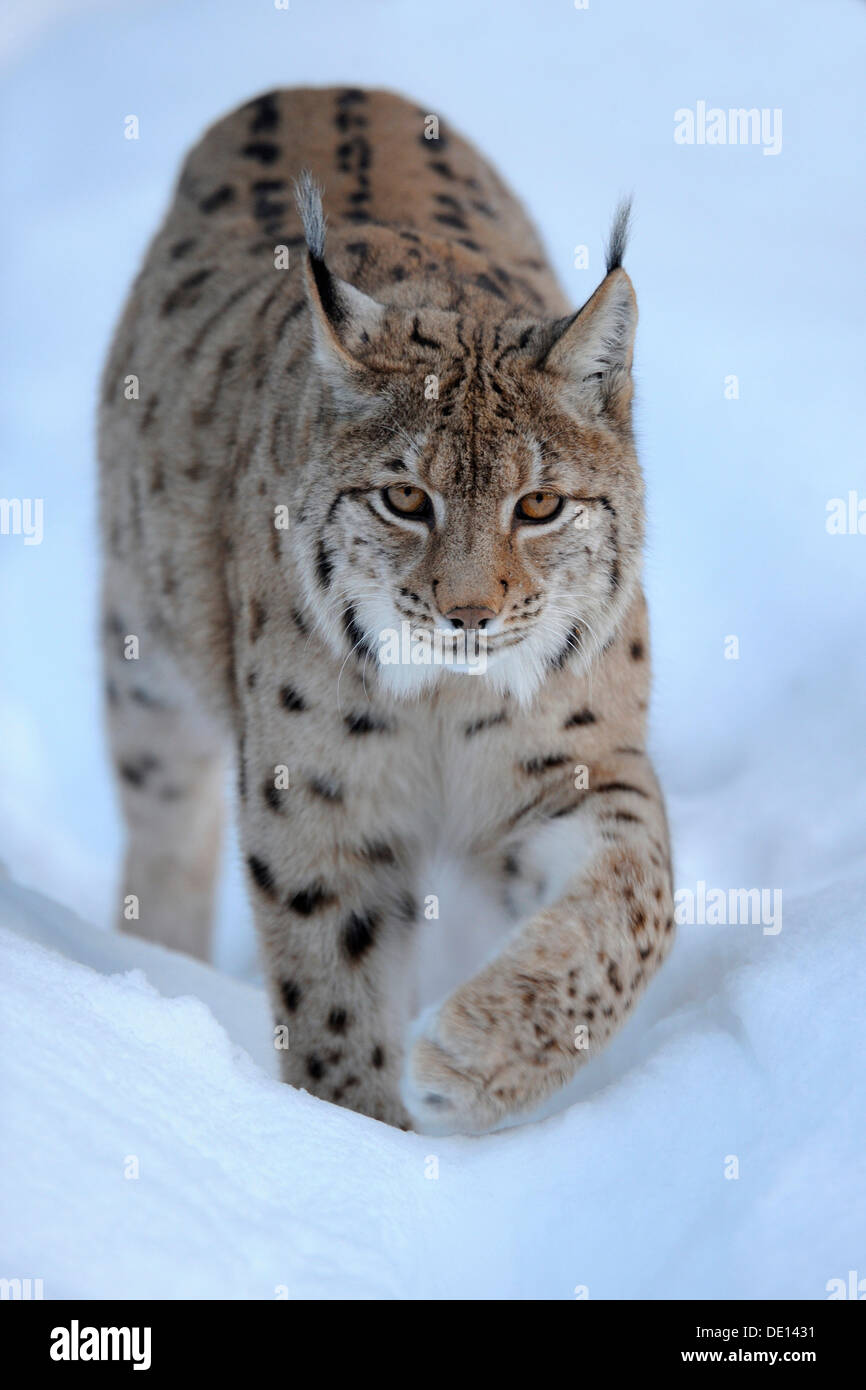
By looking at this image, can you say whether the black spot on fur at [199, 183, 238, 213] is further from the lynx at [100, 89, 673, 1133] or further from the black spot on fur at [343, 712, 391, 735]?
the black spot on fur at [343, 712, 391, 735]

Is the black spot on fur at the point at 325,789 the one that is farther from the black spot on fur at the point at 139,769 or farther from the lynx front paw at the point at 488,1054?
the black spot on fur at the point at 139,769

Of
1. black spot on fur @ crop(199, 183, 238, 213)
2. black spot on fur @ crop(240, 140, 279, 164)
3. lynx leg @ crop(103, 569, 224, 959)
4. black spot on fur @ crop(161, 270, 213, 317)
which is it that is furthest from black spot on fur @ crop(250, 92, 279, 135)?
lynx leg @ crop(103, 569, 224, 959)

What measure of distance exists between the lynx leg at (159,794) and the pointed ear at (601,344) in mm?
2166

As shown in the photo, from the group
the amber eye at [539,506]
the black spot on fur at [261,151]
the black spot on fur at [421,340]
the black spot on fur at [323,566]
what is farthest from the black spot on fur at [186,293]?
the amber eye at [539,506]

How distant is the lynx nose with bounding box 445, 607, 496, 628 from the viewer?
126 inches

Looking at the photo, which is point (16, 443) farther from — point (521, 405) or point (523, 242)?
point (521, 405)

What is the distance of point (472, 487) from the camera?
10.7 feet

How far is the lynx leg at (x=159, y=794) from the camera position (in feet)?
17.7

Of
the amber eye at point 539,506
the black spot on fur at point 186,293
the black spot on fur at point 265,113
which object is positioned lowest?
the amber eye at point 539,506

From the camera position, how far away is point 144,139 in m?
8.20

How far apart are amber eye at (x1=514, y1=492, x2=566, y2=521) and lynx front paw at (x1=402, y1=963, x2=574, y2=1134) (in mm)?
910

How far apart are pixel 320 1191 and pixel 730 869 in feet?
9.19

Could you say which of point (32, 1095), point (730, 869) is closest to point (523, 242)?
point (730, 869)
